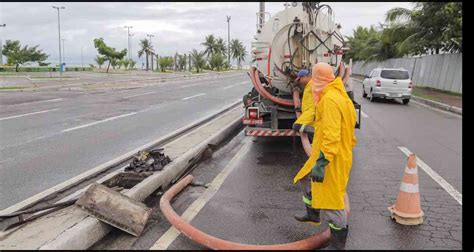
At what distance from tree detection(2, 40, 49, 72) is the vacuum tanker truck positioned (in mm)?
64041

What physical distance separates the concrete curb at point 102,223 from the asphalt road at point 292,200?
0.12 metres

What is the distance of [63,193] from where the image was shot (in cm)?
576

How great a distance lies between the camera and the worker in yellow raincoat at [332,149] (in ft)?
12.6

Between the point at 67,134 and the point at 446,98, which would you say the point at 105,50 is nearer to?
the point at 446,98

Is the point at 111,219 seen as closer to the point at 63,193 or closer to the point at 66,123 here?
the point at 63,193

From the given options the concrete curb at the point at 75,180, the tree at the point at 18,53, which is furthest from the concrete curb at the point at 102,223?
the tree at the point at 18,53

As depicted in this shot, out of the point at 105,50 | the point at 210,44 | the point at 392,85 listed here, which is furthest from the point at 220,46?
the point at 392,85

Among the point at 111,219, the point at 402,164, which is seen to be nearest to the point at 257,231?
the point at 111,219

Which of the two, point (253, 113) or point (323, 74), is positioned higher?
point (323, 74)

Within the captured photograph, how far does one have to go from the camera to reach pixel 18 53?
64.1 meters

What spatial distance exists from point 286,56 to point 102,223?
206 inches

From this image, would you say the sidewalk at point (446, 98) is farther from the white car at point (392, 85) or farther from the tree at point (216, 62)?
the tree at point (216, 62)

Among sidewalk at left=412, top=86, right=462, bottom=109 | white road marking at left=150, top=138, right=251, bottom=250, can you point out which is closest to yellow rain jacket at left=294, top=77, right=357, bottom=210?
white road marking at left=150, top=138, right=251, bottom=250

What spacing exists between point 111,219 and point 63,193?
1.79 metres
